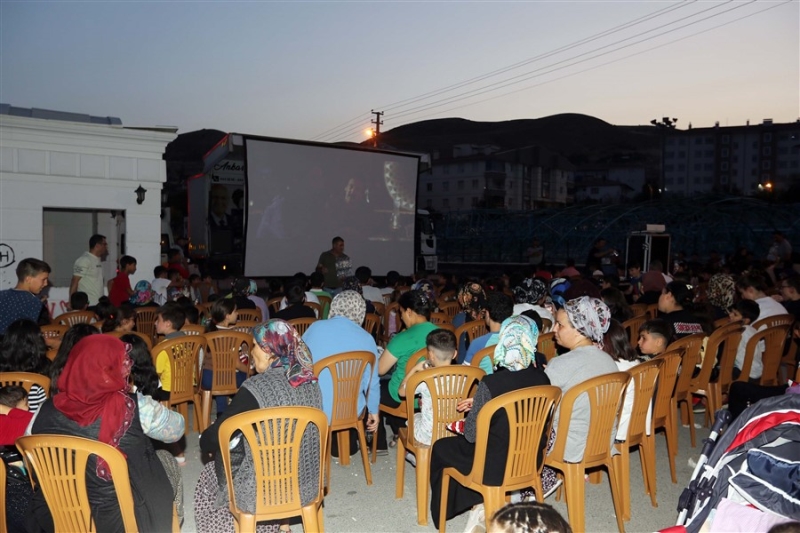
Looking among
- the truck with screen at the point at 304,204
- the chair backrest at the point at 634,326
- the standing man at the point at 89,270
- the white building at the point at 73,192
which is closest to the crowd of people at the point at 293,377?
the chair backrest at the point at 634,326

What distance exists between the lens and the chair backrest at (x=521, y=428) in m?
2.86

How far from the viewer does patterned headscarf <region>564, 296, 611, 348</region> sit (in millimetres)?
3367

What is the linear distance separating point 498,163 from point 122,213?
6709cm

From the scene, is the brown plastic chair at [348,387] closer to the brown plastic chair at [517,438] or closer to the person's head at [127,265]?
the brown plastic chair at [517,438]

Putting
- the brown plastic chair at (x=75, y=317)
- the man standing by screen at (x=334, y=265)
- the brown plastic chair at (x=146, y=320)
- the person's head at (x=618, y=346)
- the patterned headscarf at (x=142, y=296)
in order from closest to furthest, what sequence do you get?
the person's head at (x=618, y=346)
the brown plastic chair at (x=75, y=317)
the brown plastic chair at (x=146, y=320)
the patterned headscarf at (x=142, y=296)
the man standing by screen at (x=334, y=265)

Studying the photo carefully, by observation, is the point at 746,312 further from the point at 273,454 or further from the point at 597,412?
the point at 273,454

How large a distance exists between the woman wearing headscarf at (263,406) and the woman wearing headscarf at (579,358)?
51.3 inches

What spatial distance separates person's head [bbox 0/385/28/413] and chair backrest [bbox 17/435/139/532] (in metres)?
0.63

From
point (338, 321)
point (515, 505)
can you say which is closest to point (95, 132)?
point (338, 321)

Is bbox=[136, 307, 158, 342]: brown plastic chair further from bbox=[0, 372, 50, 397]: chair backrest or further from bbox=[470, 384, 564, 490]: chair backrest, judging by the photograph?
bbox=[470, 384, 564, 490]: chair backrest

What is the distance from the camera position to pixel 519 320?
10.2 ft

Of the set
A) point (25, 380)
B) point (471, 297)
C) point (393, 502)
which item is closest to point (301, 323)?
point (471, 297)

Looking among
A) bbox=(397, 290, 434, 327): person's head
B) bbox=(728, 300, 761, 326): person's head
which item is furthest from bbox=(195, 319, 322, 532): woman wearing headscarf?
bbox=(728, 300, 761, 326): person's head

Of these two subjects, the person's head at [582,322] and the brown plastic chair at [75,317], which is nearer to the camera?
the person's head at [582,322]
